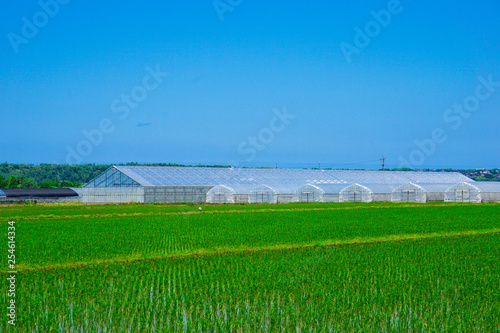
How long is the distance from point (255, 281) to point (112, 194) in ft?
135

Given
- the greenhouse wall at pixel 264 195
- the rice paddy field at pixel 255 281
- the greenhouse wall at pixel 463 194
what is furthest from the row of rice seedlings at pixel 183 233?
the greenhouse wall at pixel 463 194

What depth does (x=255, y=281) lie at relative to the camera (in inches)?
477

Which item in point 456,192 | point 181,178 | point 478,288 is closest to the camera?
point 478,288

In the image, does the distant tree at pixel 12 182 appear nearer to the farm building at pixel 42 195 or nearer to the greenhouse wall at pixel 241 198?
the farm building at pixel 42 195

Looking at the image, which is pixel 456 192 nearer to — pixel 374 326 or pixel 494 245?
pixel 494 245

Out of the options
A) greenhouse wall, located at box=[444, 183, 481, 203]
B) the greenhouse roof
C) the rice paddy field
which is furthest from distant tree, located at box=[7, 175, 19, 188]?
greenhouse wall, located at box=[444, 183, 481, 203]

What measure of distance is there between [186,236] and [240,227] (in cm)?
457

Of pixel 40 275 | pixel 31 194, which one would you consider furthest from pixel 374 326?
pixel 31 194

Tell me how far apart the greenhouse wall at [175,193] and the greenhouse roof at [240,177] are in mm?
585

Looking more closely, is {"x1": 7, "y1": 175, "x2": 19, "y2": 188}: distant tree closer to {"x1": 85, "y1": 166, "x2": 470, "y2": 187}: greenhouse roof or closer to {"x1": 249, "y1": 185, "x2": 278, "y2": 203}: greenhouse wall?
{"x1": 85, "y1": 166, "x2": 470, "y2": 187}: greenhouse roof

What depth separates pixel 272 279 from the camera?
12.4m

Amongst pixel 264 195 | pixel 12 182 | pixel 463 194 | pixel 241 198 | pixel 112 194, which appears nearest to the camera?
pixel 112 194

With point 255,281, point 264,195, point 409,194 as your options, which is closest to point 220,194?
point 264,195

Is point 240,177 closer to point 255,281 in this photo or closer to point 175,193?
point 175,193
